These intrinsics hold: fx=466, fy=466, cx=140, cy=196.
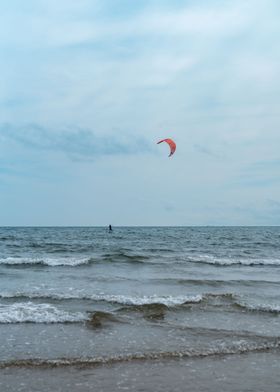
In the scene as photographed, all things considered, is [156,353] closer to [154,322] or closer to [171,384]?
[171,384]

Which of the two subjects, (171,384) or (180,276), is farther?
(180,276)

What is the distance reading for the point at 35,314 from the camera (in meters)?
11.5

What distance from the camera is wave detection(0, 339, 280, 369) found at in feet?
26.2

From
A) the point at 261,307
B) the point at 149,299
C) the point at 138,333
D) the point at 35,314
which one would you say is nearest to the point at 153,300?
the point at 149,299

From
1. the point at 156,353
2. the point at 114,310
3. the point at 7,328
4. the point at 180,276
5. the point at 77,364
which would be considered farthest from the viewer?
the point at 180,276

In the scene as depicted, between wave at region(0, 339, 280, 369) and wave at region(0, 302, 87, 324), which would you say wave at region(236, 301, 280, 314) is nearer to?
wave at region(0, 339, 280, 369)

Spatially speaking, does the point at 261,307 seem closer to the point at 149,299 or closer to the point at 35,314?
the point at 149,299

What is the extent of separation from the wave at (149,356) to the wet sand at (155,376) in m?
0.14

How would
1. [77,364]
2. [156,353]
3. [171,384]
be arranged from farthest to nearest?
1. [156,353]
2. [77,364]
3. [171,384]

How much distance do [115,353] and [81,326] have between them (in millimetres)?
2228

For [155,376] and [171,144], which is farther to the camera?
[171,144]

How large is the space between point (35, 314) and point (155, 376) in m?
4.93

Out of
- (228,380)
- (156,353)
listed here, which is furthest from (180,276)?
(228,380)

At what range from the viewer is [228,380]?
7.36m
